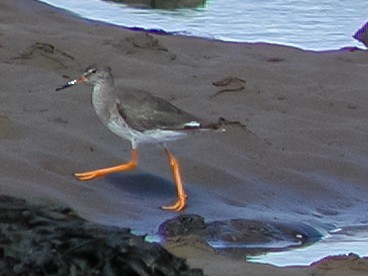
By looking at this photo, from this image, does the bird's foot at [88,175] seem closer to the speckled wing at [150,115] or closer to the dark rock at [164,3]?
the speckled wing at [150,115]

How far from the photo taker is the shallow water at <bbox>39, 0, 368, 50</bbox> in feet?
49.0

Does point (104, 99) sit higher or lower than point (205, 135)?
higher

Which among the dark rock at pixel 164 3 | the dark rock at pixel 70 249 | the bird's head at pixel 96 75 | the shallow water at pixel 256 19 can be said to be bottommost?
the dark rock at pixel 164 3

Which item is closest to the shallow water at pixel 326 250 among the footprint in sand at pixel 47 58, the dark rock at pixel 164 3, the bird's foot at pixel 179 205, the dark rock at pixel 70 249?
the bird's foot at pixel 179 205

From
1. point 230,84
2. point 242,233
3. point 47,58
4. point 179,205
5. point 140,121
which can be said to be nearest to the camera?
point 242,233

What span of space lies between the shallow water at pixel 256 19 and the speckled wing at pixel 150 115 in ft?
17.1

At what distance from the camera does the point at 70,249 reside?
568 centimetres

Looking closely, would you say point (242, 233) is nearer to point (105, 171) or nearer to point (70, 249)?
point (105, 171)

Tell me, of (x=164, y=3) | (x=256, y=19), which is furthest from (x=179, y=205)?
(x=164, y=3)

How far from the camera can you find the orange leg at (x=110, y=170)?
9281 mm

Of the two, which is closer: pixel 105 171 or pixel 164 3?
pixel 105 171

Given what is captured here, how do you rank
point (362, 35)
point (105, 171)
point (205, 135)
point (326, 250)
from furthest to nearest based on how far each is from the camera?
1. point (362, 35)
2. point (205, 135)
3. point (105, 171)
4. point (326, 250)

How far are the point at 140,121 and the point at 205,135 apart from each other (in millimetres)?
1308

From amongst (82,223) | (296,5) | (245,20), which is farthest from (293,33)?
(82,223)
